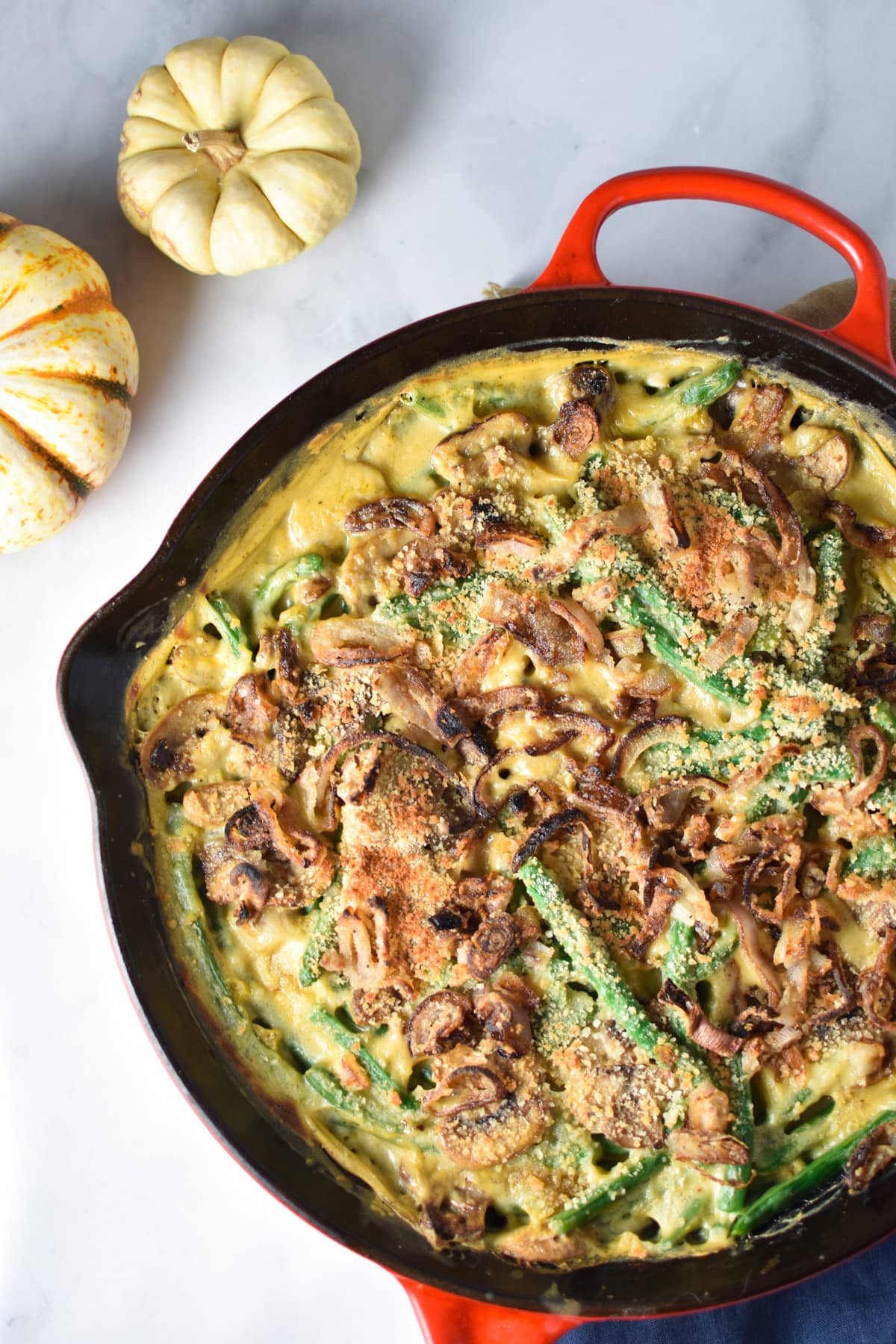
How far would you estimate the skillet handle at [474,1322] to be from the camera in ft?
8.23

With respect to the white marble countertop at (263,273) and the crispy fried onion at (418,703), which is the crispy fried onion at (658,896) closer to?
the crispy fried onion at (418,703)

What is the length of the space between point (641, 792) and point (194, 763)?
1.06m

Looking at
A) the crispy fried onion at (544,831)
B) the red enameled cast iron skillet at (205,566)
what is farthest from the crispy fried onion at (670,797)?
the red enameled cast iron skillet at (205,566)

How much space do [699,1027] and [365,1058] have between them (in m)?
0.78

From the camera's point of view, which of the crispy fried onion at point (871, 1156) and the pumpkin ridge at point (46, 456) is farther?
the pumpkin ridge at point (46, 456)

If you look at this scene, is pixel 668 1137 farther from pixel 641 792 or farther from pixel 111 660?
pixel 111 660

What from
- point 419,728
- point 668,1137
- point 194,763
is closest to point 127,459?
point 194,763

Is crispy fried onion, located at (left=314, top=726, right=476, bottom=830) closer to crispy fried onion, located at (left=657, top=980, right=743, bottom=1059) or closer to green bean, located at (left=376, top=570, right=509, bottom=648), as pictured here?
green bean, located at (left=376, top=570, right=509, bottom=648)

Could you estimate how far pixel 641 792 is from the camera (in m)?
2.40

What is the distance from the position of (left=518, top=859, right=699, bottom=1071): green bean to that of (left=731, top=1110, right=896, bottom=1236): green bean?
1.26 ft

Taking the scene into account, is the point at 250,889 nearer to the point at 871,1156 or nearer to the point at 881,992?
the point at 881,992

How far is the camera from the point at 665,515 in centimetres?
231

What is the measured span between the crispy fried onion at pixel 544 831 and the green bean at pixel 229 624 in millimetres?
798

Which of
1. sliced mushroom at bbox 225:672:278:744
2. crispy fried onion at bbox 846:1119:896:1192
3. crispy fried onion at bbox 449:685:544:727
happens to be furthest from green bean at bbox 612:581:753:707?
crispy fried onion at bbox 846:1119:896:1192
